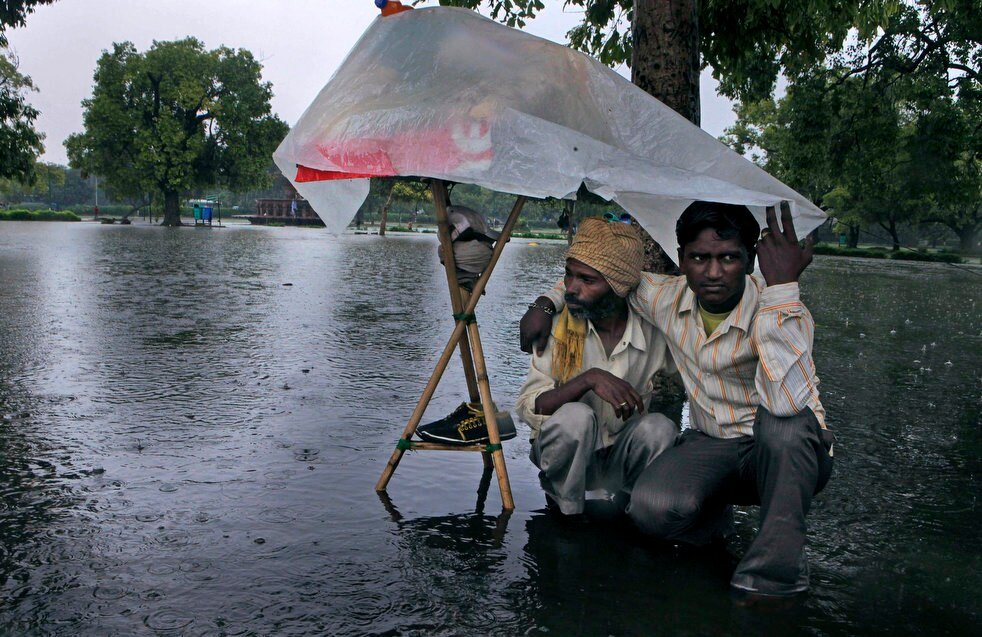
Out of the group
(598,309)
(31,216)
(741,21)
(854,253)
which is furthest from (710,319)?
(31,216)

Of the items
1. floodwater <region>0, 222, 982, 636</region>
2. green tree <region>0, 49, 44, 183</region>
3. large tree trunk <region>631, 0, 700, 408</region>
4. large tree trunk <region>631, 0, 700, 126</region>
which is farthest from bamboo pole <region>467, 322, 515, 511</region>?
green tree <region>0, 49, 44, 183</region>

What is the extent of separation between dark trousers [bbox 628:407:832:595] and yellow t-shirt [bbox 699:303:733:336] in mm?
388

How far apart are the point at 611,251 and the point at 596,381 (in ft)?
1.57

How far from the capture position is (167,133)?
147 ft

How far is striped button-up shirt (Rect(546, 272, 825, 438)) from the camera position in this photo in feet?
8.68

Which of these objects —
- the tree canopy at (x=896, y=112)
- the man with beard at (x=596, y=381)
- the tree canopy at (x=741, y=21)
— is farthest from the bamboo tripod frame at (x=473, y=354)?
the tree canopy at (x=896, y=112)

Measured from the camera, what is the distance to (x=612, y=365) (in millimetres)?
3289

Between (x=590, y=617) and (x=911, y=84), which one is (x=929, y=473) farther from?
(x=911, y=84)

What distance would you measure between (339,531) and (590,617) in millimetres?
1092

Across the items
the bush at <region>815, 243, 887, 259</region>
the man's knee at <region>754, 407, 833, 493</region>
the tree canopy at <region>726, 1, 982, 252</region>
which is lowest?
the man's knee at <region>754, 407, 833, 493</region>

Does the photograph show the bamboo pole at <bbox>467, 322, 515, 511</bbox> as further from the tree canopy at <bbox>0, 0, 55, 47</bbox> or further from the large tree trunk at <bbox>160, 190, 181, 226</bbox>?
the large tree trunk at <bbox>160, 190, 181, 226</bbox>

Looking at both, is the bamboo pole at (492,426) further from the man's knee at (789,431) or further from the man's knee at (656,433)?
the man's knee at (789,431)

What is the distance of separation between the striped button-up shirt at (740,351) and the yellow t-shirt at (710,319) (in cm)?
2

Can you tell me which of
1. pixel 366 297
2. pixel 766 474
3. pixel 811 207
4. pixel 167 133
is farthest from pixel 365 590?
pixel 167 133
